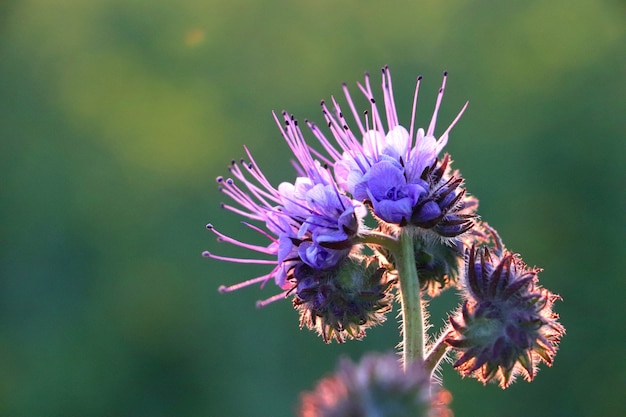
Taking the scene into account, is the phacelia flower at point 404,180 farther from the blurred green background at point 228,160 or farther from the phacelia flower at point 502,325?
the blurred green background at point 228,160

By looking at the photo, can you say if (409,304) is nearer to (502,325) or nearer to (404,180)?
(502,325)

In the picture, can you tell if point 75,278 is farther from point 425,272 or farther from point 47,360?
point 425,272

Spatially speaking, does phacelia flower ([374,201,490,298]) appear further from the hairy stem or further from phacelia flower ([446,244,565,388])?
the hairy stem

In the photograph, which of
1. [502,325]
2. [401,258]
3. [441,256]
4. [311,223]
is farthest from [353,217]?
[502,325]

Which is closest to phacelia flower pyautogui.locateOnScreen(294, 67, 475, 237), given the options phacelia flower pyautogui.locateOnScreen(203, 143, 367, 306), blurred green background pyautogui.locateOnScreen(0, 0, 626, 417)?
phacelia flower pyautogui.locateOnScreen(203, 143, 367, 306)

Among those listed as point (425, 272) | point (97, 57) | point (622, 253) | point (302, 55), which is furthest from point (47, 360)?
point (425, 272)

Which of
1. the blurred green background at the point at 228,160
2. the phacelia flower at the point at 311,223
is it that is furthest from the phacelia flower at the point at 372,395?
the blurred green background at the point at 228,160
